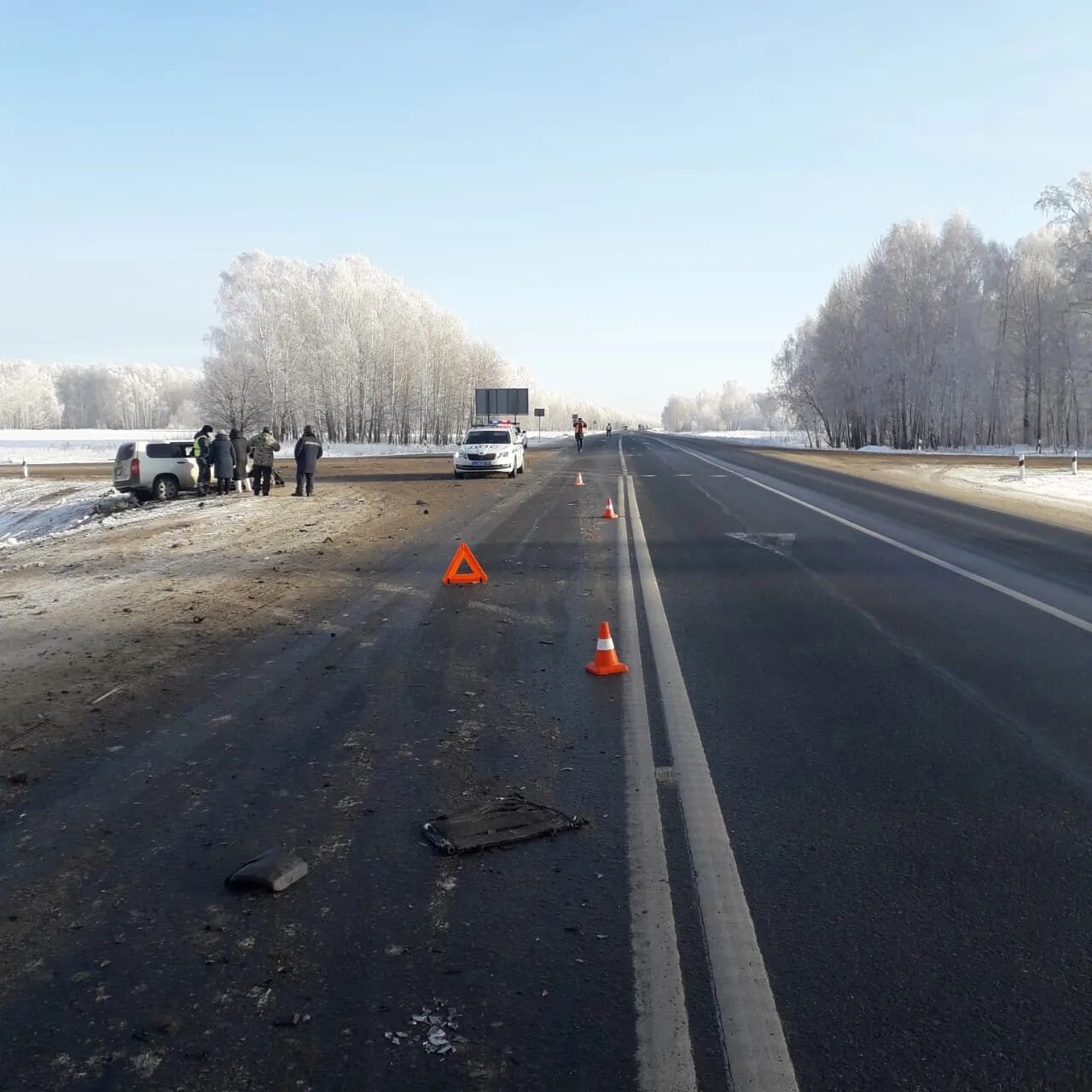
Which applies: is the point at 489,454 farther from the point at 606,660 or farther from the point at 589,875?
the point at 589,875

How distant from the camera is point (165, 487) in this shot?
2539 centimetres

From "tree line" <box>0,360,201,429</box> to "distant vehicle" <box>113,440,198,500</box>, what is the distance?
6131 inches

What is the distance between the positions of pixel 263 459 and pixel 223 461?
5.35 ft

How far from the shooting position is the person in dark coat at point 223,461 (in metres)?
24.5

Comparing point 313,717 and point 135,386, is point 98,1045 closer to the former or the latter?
point 313,717

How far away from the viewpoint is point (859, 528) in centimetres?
1597

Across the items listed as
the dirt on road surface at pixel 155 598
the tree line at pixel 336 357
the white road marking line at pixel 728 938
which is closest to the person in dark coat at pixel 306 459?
the dirt on road surface at pixel 155 598

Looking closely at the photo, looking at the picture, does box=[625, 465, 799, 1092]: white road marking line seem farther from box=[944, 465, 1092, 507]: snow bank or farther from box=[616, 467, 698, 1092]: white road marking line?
box=[944, 465, 1092, 507]: snow bank

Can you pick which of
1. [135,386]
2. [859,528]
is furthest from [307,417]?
[135,386]

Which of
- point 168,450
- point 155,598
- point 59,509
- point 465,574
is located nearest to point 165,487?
point 168,450

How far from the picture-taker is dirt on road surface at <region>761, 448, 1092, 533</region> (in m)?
19.6

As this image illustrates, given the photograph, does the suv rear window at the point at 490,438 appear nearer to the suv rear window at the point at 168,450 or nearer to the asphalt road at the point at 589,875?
the suv rear window at the point at 168,450

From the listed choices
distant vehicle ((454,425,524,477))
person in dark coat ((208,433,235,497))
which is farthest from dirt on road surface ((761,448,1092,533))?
person in dark coat ((208,433,235,497))

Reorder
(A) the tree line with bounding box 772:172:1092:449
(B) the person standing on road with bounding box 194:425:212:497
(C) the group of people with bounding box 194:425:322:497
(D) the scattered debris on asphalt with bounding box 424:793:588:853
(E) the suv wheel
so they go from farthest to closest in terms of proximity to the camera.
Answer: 1. (A) the tree line with bounding box 772:172:1092:449
2. (B) the person standing on road with bounding box 194:425:212:497
3. (E) the suv wheel
4. (C) the group of people with bounding box 194:425:322:497
5. (D) the scattered debris on asphalt with bounding box 424:793:588:853
